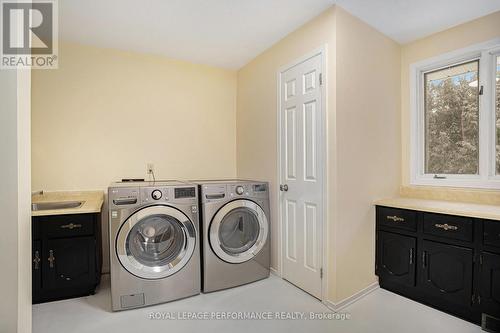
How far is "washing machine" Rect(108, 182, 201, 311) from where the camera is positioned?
80.4 inches

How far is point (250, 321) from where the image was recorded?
76.1 inches

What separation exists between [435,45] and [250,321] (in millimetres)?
2917

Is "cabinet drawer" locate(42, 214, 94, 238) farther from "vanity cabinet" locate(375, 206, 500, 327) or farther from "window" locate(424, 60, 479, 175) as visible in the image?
"window" locate(424, 60, 479, 175)

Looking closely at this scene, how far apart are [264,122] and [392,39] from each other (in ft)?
4.88

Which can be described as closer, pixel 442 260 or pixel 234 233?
pixel 442 260

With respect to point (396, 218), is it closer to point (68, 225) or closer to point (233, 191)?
point (233, 191)

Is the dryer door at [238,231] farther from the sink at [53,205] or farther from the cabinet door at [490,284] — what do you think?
the cabinet door at [490,284]

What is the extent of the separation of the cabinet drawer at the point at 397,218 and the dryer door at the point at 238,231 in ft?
3.50

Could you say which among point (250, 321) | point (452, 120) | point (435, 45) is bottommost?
point (250, 321)

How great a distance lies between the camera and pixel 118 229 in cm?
203

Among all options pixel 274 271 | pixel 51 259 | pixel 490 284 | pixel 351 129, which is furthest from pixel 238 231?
pixel 490 284

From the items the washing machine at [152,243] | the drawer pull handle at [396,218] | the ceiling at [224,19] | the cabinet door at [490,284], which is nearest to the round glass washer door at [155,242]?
the washing machine at [152,243]

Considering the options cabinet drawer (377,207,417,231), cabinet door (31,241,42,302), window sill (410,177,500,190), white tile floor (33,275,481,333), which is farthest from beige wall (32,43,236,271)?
window sill (410,177,500,190)

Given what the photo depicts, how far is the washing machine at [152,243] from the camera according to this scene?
2.04 meters
